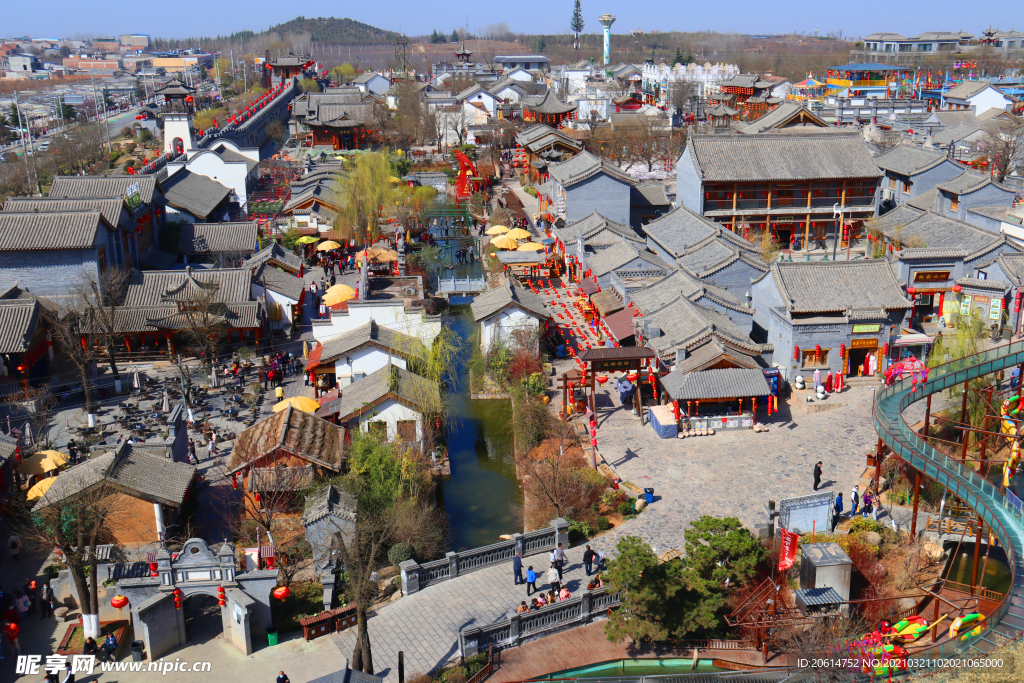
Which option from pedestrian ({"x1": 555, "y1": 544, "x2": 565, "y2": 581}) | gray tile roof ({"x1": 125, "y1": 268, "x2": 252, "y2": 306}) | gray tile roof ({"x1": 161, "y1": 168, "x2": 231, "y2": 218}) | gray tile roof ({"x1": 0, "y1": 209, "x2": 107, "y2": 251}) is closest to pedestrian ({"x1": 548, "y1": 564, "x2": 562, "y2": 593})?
pedestrian ({"x1": 555, "y1": 544, "x2": 565, "y2": 581})

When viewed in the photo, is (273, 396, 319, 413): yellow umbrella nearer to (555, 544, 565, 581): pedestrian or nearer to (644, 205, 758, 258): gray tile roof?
(555, 544, 565, 581): pedestrian

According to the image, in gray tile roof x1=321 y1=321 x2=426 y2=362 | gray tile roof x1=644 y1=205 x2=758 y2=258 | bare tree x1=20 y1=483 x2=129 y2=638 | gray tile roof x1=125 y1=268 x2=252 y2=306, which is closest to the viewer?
bare tree x1=20 y1=483 x2=129 y2=638

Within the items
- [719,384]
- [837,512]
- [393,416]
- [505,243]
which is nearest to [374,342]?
[393,416]

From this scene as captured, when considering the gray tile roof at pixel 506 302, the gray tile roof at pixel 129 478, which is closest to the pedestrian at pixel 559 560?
the gray tile roof at pixel 129 478

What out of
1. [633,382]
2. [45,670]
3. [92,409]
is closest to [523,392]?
[633,382]

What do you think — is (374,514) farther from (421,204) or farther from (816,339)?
(421,204)

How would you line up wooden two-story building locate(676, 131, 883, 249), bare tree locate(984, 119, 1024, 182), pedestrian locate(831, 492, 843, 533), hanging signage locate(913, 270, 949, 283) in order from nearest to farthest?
pedestrian locate(831, 492, 843, 533) < hanging signage locate(913, 270, 949, 283) < wooden two-story building locate(676, 131, 883, 249) < bare tree locate(984, 119, 1024, 182)
